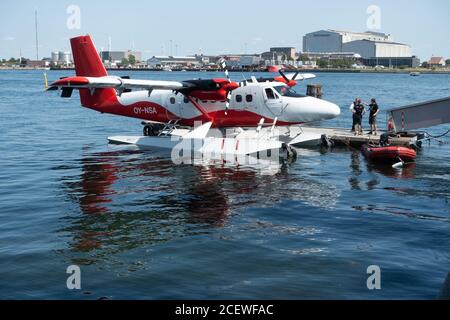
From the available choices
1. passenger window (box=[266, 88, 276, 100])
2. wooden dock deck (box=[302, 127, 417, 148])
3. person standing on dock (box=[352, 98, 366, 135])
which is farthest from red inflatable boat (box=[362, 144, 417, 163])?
passenger window (box=[266, 88, 276, 100])

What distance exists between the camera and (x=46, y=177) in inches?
Answer: 900

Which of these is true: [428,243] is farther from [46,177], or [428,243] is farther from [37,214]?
[46,177]

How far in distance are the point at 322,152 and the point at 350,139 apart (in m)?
1.94

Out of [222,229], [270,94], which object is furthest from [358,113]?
[222,229]

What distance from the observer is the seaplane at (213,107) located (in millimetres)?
25312

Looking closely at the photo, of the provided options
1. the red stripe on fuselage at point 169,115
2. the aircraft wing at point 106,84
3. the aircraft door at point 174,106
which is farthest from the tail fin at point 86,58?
the aircraft wing at point 106,84

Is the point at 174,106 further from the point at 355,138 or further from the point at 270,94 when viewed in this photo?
the point at 355,138

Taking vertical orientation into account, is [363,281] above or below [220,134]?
below

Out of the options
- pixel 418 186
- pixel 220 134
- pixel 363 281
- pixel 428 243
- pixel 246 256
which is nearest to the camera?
pixel 363 281

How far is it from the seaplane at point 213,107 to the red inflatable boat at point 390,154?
257 centimetres

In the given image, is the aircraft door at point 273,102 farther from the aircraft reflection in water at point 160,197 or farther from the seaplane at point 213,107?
the aircraft reflection in water at point 160,197

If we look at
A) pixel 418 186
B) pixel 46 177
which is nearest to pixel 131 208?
pixel 46 177

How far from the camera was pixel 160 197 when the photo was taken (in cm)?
1892

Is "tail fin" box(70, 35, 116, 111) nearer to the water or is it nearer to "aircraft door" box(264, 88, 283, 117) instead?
the water
